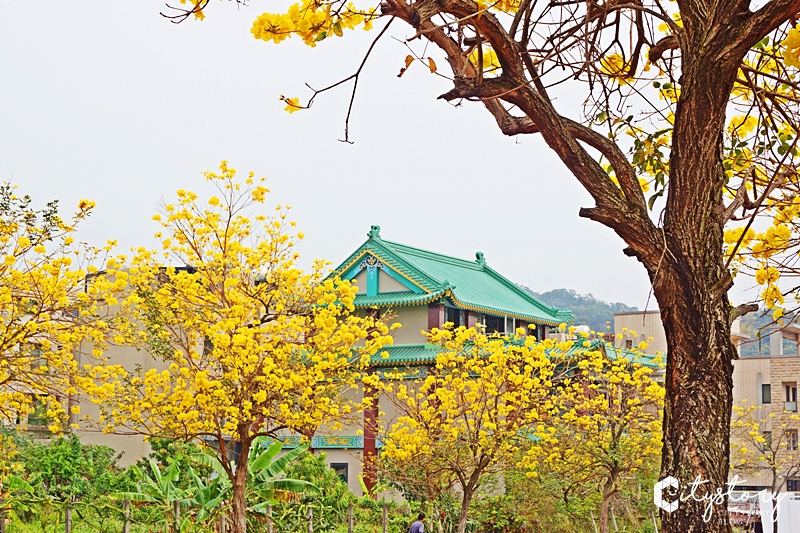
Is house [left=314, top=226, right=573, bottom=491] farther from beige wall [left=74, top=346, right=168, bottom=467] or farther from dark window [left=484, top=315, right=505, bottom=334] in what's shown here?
beige wall [left=74, top=346, right=168, bottom=467]

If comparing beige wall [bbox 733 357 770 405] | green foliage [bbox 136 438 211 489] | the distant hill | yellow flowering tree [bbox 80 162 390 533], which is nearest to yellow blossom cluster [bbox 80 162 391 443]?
yellow flowering tree [bbox 80 162 390 533]

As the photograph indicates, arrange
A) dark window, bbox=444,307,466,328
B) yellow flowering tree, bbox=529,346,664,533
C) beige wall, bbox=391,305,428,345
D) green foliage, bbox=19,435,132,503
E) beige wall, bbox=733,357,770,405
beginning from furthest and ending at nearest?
1. beige wall, bbox=733,357,770,405
2. dark window, bbox=444,307,466,328
3. beige wall, bbox=391,305,428,345
4. green foliage, bbox=19,435,132,503
5. yellow flowering tree, bbox=529,346,664,533

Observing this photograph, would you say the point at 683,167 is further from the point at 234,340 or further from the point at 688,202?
the point at 234,340

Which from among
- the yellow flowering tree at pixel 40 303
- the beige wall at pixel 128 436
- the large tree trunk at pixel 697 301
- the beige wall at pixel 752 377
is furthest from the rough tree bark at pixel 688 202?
the beige wall at pixel 752 377

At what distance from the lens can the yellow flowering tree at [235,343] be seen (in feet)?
26.6

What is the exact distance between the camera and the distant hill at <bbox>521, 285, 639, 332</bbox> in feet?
163

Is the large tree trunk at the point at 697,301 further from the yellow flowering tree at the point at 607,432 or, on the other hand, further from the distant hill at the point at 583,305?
the distant hill at the point at 583,305

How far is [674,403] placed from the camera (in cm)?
207

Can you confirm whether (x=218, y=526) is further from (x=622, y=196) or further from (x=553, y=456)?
(x=622, y=196)

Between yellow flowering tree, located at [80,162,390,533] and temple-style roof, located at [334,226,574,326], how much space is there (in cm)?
827

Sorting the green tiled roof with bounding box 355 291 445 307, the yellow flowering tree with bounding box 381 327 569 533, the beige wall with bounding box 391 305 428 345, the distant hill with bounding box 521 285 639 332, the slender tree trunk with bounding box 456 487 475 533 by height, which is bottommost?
the slender tree trunk with bounding box 456 487 475 533

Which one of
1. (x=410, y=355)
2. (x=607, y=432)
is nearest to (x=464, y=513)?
(x=607, y=432)

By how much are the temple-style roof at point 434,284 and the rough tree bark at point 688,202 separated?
15.2m

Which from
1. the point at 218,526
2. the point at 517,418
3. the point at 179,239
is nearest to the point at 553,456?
the point at 517,418
